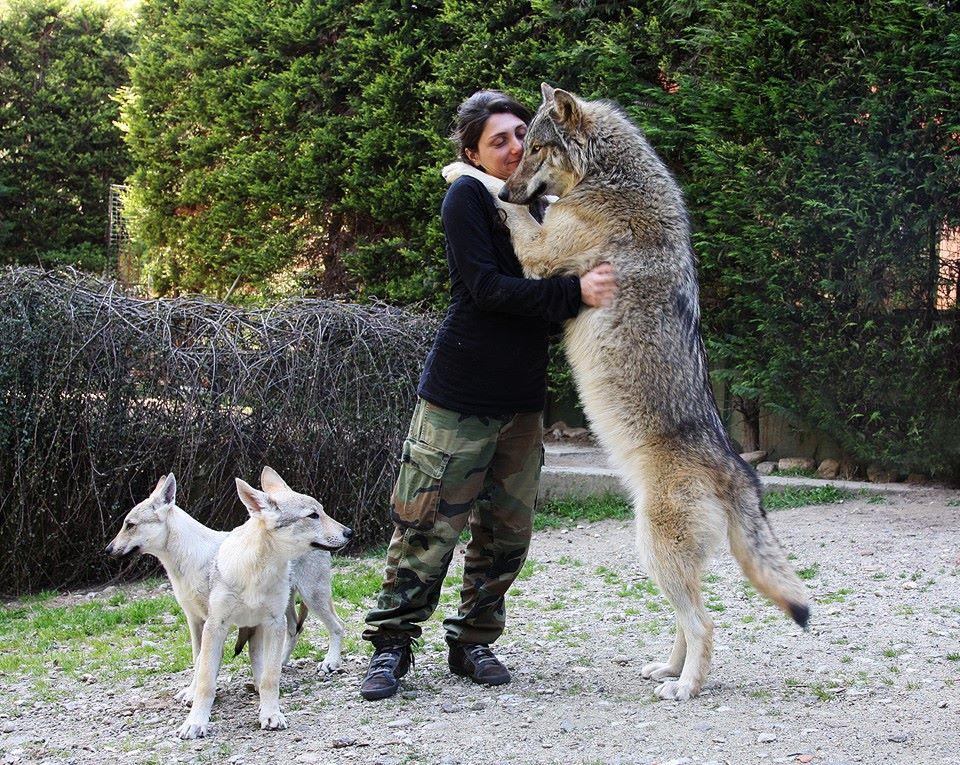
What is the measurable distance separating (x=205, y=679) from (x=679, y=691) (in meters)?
1.91

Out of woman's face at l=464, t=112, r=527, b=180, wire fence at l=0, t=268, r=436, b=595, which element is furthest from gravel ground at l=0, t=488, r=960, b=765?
woman's face at l=464, t=112, r=527, b=180

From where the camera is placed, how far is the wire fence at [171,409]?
6977 millimetres

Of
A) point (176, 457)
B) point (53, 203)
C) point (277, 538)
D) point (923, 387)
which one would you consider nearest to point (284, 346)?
point (176, 457)

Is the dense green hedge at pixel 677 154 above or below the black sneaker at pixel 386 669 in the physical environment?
above

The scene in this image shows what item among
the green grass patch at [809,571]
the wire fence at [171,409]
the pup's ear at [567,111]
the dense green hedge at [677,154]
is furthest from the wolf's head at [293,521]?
the dense green hedge at [677,154]

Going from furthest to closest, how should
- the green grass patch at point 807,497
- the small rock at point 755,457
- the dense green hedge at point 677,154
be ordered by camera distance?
1. the small rock at point 755,457
2. the green grass patch at point 807,497
3. the dense green hedge at point 677,154

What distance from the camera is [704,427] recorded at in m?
4.49

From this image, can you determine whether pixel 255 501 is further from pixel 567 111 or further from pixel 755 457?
pixel 755 457

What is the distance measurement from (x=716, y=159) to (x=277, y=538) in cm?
523

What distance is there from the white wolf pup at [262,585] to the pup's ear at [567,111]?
201 centimetres

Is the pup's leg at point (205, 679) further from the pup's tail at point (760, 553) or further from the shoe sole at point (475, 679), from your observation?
the pup's tail at point (760, 553)

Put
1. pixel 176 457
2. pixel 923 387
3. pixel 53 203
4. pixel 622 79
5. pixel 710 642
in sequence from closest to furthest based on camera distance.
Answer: pixel 710 642 → pixel 176 457 → pixel 923 387 → pixel 622 79 → pixel 53 203

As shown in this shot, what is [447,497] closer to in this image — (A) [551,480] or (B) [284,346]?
(B) [284,346]

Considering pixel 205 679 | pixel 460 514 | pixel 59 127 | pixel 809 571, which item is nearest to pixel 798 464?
pixel 809 571
